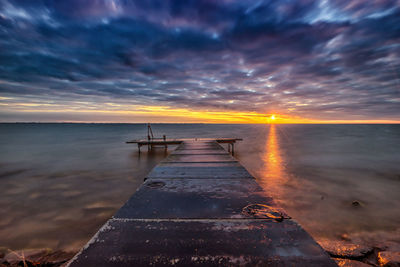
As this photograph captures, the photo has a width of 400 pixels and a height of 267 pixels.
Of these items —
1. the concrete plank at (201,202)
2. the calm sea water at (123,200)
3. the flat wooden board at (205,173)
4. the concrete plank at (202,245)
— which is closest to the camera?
the concrete plank at (202,245)

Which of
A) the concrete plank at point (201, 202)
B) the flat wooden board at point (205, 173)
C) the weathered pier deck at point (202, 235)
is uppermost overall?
the weathered pier deck at point (202, 235)

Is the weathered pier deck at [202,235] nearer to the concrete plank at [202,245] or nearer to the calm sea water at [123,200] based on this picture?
the concrete plank at [202,245]

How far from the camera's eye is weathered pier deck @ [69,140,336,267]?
193 centimetres

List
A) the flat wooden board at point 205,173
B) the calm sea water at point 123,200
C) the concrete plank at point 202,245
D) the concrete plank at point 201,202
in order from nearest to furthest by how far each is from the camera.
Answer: the concrete plank at point 202,245, the concrete plank at point 201,202, the flat wooden board at point 205,173, the calm sea water at point 123,200

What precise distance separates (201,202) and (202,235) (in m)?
1.13

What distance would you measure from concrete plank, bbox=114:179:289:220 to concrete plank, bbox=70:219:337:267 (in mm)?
217

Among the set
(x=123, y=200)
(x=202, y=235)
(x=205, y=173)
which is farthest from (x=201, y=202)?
(x=123, y=200)

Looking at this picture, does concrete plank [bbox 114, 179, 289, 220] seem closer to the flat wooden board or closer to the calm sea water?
the flat wooden board

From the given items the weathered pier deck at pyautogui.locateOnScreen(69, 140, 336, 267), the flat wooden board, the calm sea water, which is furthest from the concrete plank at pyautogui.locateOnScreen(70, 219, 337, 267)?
the calm sea water

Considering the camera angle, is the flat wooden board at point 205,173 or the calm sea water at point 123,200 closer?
the flat wooden board at point 205,173

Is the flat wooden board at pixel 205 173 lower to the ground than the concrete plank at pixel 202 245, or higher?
lower

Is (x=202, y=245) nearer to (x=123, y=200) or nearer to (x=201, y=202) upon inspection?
(x=201, y=202)

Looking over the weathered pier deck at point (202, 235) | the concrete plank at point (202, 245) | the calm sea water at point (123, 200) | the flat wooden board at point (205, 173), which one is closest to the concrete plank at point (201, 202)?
the weathered pier deck at point (202, 235)

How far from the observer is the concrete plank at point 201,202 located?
296 cm
